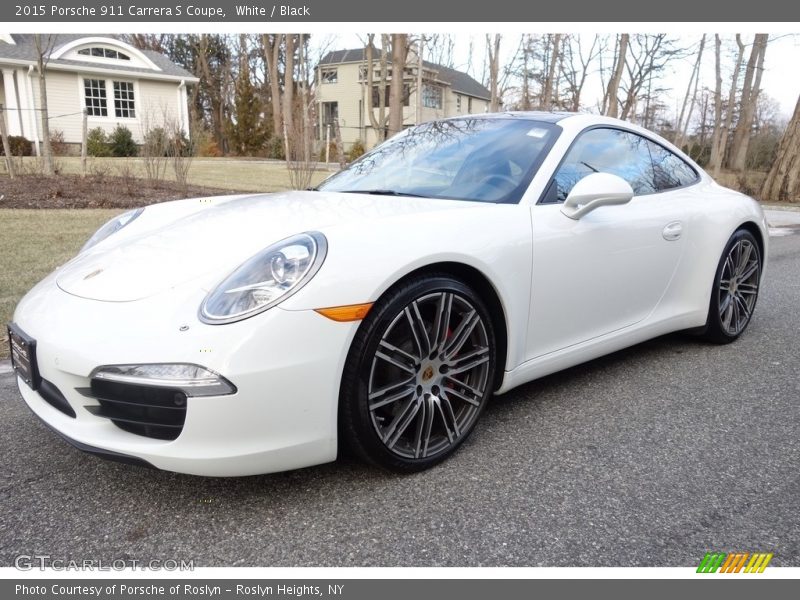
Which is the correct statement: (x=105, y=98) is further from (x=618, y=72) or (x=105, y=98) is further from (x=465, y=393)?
(x=465, y=393)

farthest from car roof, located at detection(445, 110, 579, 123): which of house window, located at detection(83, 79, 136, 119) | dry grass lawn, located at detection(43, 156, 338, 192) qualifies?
house window, located at detection(83, 79, 136, 119)

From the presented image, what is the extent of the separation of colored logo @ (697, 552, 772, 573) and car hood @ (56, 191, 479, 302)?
60.2 inches

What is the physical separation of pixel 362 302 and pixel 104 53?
94.2ft

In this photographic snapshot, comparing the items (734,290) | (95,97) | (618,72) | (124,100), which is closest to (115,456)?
(734,290)

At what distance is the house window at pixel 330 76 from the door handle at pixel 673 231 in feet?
140

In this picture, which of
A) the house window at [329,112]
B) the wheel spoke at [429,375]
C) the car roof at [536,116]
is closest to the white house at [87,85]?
the house window at [329,112]

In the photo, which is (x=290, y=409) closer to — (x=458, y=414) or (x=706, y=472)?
Answer: (x=458, y=414)

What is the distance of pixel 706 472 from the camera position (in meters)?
2.46

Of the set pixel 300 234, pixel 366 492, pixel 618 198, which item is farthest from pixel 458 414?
pixel 618 198

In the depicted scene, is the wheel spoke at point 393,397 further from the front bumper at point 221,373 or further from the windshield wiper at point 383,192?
the windshield wiper at point 383,192

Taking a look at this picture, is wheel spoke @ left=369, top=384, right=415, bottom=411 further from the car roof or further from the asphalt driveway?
the car roof

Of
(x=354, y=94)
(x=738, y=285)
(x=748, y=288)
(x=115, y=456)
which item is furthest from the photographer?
(x=354, y=94)

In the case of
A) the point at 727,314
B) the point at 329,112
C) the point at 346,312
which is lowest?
the point at 727,314

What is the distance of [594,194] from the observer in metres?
2.77
